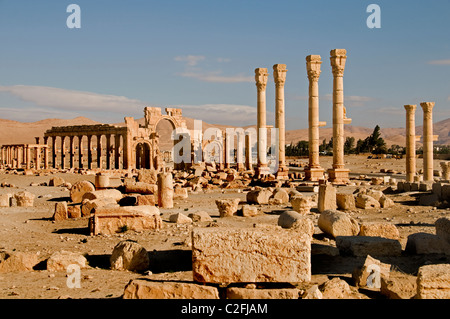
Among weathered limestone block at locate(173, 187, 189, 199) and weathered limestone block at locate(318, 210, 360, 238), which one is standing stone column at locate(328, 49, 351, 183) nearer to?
weathered limestone block at locate(173, 187, 189, 199)

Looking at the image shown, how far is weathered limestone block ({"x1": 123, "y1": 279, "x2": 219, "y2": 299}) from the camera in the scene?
581cm

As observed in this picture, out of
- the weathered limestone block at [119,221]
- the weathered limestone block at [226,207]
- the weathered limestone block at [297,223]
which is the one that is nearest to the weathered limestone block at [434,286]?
the weathered limestone block at [297,223]

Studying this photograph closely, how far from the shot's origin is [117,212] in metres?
11.8

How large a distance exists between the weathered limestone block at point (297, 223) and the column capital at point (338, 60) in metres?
13.9

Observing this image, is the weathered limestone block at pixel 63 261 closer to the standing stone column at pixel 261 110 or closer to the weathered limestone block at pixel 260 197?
the weathered limestone block at pixel 260 197

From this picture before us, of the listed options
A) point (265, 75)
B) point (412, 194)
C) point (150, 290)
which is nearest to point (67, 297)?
point (150, 290)

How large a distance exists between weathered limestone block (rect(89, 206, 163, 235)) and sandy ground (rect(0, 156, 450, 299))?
274mm

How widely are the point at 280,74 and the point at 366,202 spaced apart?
13.5 m

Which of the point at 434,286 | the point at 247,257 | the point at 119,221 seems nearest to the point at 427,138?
the point at 119,221

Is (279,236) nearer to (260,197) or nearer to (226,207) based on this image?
(226,207)

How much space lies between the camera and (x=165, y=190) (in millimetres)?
16438

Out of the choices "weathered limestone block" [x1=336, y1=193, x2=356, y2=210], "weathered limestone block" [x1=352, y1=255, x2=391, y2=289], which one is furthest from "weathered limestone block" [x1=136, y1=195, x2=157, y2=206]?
"weathered limestone block" [x1=352, y1=255, x2=391, y2=289]
